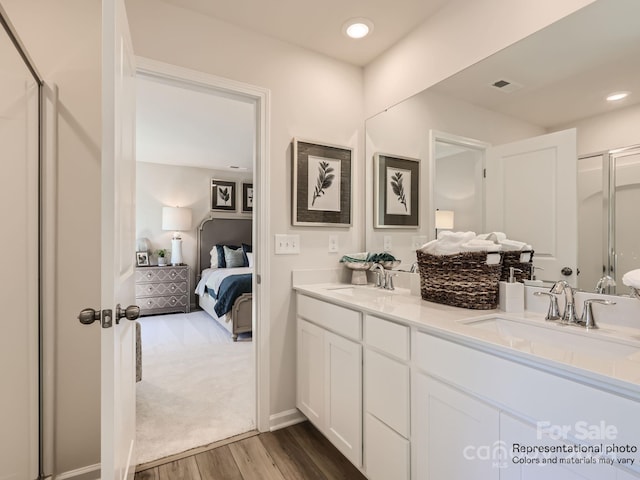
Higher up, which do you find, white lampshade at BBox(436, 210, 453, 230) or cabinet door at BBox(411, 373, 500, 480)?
white lampshade at BBox(436, 210, 453, 230)

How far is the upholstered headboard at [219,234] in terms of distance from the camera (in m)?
5.71

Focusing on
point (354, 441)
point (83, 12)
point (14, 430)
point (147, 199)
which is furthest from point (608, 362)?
point (147, 199)

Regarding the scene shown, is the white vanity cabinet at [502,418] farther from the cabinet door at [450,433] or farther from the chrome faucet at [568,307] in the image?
the chrome faucet at [568,307]

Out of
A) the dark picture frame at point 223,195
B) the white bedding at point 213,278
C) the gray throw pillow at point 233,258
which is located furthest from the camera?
the dark picture frame at point 223,195

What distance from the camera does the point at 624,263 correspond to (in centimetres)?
117

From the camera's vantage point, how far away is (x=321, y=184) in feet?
7.34

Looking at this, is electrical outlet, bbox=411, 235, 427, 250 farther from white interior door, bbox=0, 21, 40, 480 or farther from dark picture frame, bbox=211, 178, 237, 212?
dark picture frame, bbox=211, 178, 237, 212

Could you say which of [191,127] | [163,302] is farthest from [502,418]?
[163,302]

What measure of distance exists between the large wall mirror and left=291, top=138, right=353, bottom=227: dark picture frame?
73 centimetres

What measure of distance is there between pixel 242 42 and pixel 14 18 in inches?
41.6

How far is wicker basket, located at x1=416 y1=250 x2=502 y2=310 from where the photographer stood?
1.41 metres

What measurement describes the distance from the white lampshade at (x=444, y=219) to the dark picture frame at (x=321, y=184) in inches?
25.4

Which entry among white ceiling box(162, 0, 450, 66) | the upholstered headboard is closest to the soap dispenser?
white ceiling box(162, 0, 450, 66)

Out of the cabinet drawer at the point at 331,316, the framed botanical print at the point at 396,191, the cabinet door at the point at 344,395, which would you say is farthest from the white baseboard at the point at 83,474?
the framed botanical print at the point at 396,191
